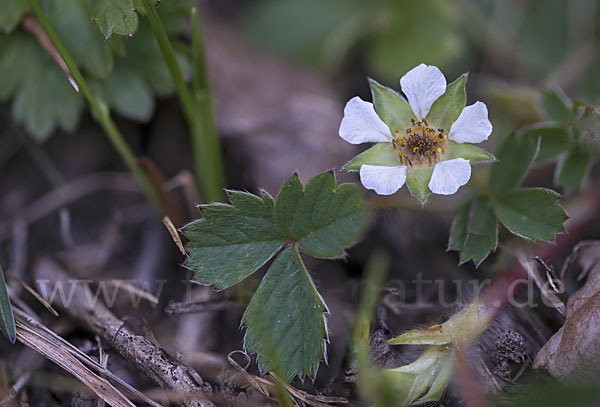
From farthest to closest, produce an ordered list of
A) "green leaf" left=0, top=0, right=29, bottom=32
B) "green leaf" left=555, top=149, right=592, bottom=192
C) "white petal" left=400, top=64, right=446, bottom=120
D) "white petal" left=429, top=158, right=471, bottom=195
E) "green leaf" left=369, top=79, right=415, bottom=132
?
"green leaf" left=0, top=0, right=29, bottom=32, "green leaf" left=555, top=149, right=592, bottom=192, "green leaf" left=369, top=79, right=415, bottom=132, "white petal" left=400, top=64, right=446, bottom=120, "white petal" left=429, top=158, right=471, bottom=195

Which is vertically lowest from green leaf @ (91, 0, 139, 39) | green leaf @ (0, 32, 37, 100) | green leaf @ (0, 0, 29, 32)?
green leaf @ (0, 32, 37, 100)

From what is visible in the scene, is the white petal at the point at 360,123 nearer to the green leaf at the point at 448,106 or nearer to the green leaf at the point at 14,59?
the green leaf at the point at 448,106

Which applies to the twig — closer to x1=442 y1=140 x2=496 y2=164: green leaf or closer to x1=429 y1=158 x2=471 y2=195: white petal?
x1=429 y1=158 x2=471 y2=195: white petal

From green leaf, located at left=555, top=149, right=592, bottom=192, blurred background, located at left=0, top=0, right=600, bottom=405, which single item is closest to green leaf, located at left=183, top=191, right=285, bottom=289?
blurred background, located at left=0, top=0, right=600, bottom=405

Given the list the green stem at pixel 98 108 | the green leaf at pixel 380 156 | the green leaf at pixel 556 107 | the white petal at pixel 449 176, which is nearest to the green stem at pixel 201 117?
the green stem at pixel 98 108

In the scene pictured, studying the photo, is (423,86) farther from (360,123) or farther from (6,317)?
(6,317)

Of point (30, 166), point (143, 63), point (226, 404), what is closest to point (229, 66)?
point (143, 63)

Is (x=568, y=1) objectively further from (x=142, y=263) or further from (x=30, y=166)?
(x=30, y=166)
